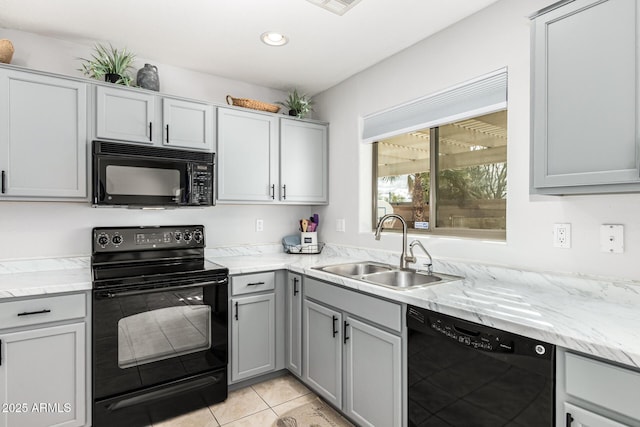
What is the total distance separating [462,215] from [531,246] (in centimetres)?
56

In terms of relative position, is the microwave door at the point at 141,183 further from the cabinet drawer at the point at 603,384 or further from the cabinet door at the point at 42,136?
the cabinet drawer at the point at 603,384

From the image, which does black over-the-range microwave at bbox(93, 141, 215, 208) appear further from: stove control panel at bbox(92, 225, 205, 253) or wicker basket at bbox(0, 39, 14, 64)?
wicker basket at bbox(0, 39, 14, 64)

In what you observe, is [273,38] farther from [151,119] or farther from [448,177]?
[448,177]

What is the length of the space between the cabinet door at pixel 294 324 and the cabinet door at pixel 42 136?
148 cm

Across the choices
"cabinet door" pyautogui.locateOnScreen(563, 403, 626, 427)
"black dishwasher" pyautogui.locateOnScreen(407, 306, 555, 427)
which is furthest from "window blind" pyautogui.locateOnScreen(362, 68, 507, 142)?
"cabinet door" pyautogui.locateOnScreen(563, 403, 626, 427)

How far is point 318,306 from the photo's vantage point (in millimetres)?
2334

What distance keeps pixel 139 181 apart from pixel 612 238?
8.57 feet

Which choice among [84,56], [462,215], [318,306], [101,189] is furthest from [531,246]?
[84,56]

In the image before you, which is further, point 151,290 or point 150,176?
point 150,176

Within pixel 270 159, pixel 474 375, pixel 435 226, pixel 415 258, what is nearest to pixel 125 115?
pixel 270 159

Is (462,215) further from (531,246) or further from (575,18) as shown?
(575,18)

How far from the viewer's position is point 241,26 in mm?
2232

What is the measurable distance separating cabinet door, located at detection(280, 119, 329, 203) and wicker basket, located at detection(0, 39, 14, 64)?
5.78ft

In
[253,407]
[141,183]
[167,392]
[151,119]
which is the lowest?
[253,407]
